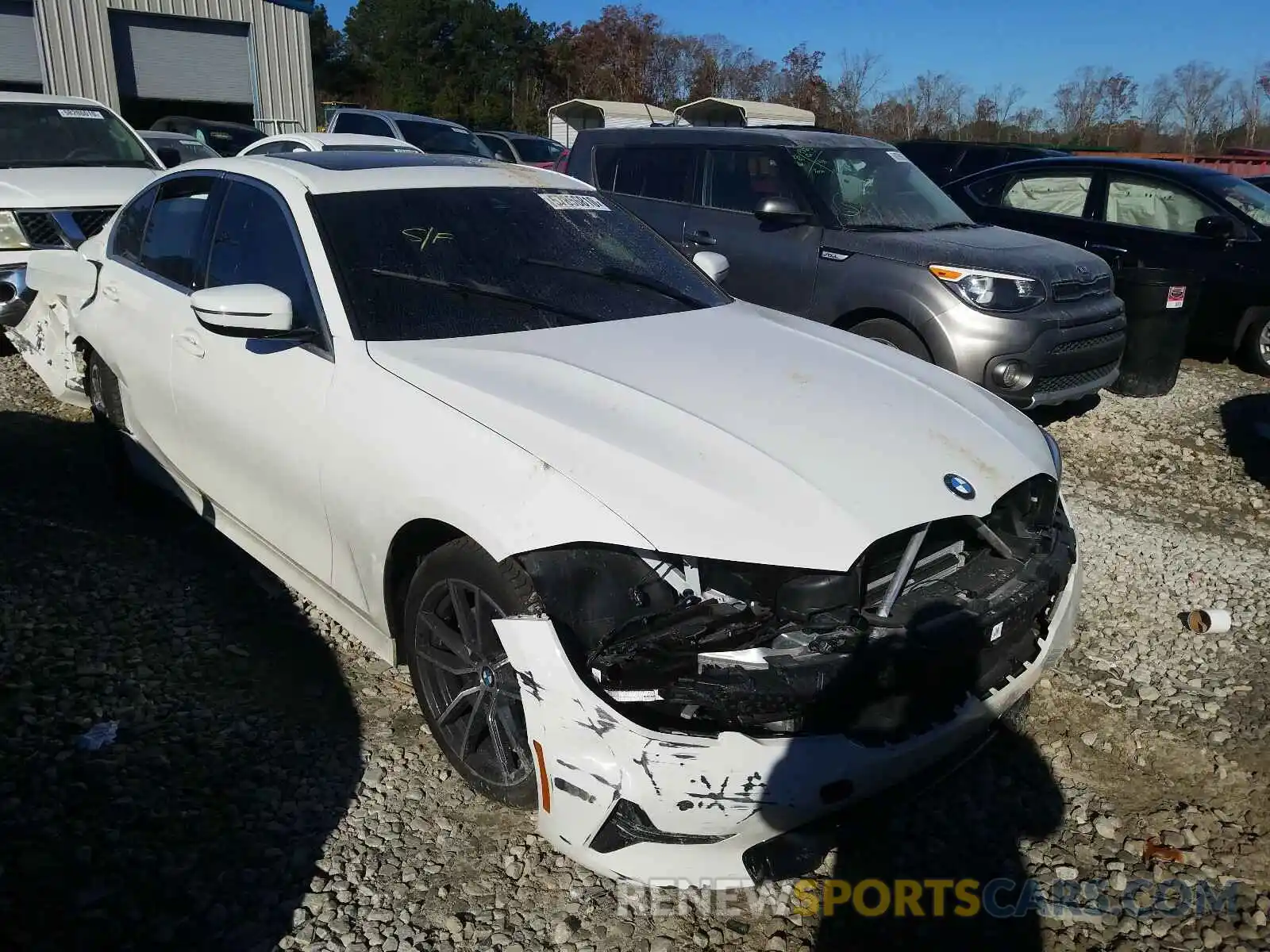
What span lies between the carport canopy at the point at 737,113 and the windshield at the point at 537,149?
797cm

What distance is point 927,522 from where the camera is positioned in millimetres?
2488

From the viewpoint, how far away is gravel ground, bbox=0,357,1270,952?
248 cm

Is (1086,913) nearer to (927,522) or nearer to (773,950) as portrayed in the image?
(773,950)

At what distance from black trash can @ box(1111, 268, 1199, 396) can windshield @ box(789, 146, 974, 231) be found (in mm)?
1398

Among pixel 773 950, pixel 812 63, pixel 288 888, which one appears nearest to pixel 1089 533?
pixel 773 950

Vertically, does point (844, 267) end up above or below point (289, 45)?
below

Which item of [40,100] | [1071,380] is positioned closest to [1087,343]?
[1071,380]

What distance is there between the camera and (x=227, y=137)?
16172 mm

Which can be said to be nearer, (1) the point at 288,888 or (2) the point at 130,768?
(1) the point at 288,888

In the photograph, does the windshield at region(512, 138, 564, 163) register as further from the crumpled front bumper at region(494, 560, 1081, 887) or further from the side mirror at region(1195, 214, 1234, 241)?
the crumpled front bumper at region(494, 560, 1081, 887)

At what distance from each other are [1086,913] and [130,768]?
2687 millimetres

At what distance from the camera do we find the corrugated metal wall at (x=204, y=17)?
1975 centimetres

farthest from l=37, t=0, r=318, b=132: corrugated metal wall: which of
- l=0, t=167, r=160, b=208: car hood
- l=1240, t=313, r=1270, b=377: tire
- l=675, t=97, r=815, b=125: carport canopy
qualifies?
l=1240, t=313, r=1270, b=377: tire

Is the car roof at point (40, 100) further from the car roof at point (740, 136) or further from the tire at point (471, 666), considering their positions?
the tire at point (471, 666)
